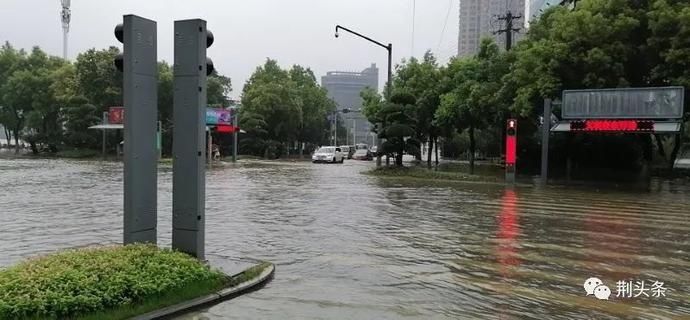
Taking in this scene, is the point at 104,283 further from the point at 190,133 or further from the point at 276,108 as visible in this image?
the point at 276,108

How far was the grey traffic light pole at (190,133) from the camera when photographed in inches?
305

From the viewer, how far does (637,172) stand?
121 ft

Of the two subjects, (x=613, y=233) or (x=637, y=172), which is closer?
(x=613, y=233)

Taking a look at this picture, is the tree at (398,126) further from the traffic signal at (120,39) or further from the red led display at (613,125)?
the traffic signal at (120,39)

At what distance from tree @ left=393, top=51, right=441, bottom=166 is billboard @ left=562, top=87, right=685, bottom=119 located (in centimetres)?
1290

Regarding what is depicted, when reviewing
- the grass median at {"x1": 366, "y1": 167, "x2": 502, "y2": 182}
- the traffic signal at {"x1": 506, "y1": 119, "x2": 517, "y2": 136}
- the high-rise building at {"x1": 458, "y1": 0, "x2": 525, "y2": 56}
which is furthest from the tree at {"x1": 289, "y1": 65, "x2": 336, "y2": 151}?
the traffic signal at {"x1": 506, "y1": 119, "x2": 517, "y2": 136}

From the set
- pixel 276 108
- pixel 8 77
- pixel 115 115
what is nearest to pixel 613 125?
pixel 115 115

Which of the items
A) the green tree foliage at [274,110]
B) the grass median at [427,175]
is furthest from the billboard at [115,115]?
the grass median at [427,175]

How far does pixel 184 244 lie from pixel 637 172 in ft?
114

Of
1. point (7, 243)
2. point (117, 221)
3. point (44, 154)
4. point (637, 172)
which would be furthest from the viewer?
point (44, 154)

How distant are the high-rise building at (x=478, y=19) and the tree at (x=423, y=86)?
12.0ft

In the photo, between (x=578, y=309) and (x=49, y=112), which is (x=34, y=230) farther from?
(x=49, y=112)

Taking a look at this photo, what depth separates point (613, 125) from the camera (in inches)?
1014

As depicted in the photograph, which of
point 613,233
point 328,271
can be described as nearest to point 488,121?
point 613,233
